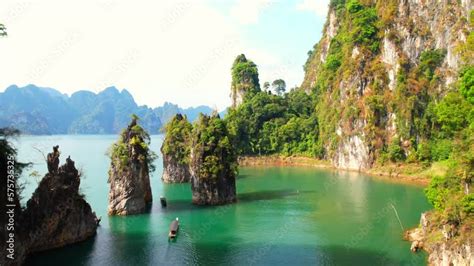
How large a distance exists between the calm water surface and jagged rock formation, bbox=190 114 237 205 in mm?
2135

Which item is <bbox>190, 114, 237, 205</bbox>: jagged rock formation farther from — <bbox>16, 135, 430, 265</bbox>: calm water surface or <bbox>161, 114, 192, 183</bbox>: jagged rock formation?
<bbox>161, 114, 192, 183</bbox>: jagged rock formation

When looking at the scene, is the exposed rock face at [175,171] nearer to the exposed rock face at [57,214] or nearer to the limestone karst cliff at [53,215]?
the limestone karst cliff at [53,215]

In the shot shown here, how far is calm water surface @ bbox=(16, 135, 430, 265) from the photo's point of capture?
3722 cm

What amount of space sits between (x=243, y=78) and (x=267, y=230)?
4066 inches

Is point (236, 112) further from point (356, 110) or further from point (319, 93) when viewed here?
point (356, 110)

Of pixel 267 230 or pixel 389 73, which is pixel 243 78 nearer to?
pixel 389 73

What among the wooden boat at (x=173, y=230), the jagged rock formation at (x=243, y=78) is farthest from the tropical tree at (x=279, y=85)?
the wooden boat at (x=173, y=230)

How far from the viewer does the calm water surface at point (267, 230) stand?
37219mm

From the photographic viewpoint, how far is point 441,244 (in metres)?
32.8

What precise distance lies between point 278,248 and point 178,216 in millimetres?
17164

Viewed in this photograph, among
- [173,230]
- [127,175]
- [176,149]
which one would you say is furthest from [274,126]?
[173,230]

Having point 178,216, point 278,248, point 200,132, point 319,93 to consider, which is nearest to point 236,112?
point 319,93

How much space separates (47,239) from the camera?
1550 inches

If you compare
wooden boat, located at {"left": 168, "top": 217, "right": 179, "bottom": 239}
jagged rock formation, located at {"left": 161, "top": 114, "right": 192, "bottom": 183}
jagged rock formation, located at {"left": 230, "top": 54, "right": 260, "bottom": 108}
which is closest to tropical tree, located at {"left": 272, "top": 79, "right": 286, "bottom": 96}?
jagged rock formation, located at {"left": 230, "top": 54, "right": 260, "bottom": 108}
